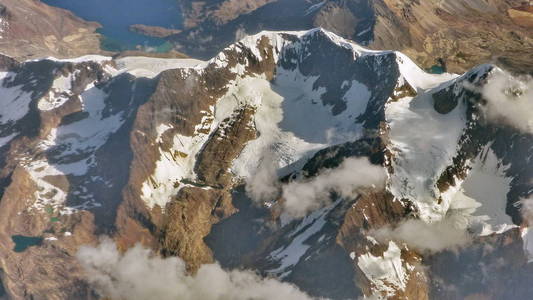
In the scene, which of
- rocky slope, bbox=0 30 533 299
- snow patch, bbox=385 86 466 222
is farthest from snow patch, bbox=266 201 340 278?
snow patch, bbox=385 86 466 222

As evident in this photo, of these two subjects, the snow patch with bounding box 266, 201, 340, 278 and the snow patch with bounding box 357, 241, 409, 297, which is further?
the snow patch with bounding box 266, 201, 340, 278

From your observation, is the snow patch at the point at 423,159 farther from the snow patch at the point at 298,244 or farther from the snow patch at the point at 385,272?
the snow patch at the point at 298,244

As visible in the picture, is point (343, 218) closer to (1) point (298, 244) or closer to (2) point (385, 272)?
(1) point (298, 244)

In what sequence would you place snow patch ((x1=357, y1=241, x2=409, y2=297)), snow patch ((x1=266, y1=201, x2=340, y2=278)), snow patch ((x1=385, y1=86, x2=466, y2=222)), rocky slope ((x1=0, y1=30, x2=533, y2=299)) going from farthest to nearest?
1. snow patch ((x1=385, y1=86, x2=466, y2=222))
2. snow patch ((x1=266, y1=201, x2=340, y2=278))
3. rocky slope ((x1=0, y1=30, x2=533, y2=299))
4. snow patch ((x1=357, y1=241, x2=409, y2=297))

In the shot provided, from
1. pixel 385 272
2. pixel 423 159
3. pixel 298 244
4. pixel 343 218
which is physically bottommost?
pixel 298 244

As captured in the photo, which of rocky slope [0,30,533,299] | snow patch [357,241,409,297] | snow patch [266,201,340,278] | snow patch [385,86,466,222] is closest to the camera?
snow patch [357,241,409,297]

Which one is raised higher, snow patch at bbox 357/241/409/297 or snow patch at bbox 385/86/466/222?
snow patch at bbox 385/86/466/222

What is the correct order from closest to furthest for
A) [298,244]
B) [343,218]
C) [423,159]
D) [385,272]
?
[385,272], [343,218], [298,244], [423,159]

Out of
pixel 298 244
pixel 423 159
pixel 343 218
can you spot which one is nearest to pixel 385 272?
pixel 343 218

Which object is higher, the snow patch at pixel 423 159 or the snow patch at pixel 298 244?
the snow patch at pixel 423 159

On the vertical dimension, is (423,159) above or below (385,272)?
above

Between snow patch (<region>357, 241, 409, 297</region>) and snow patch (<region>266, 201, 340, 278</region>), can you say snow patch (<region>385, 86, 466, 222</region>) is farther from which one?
snow patch (<region>266, 201, 340, 278</region>)

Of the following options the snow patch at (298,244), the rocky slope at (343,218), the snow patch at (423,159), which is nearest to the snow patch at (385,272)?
the rocky slope at (343,218)
